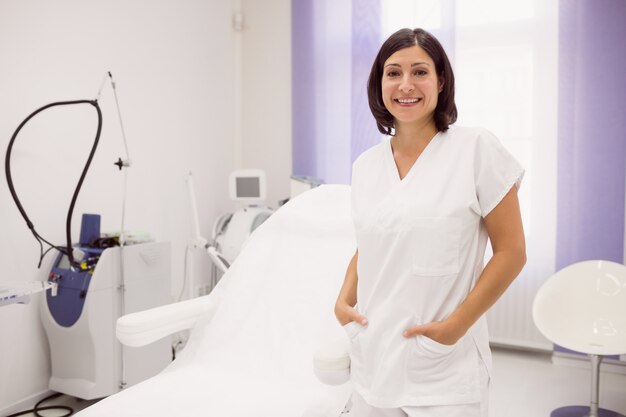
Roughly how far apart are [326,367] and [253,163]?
10.00 feet

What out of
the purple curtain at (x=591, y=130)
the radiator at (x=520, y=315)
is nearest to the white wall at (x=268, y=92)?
the radiator at (x=520, y=315)

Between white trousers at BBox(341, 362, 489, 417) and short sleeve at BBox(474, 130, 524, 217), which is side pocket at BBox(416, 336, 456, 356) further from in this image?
short sleeve at BBox(474, 130, 524, 217)

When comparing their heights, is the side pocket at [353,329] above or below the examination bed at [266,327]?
above

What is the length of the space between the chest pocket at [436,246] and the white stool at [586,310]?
1.59 metres

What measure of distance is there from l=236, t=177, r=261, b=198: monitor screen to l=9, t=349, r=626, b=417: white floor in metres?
1.51

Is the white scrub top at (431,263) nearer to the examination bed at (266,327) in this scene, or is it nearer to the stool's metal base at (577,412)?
the examination bed at (266,327)

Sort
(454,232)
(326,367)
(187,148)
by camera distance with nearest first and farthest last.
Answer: (454,232)
(326,367)
(187,148)

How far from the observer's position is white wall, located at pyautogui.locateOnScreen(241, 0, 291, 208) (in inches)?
152

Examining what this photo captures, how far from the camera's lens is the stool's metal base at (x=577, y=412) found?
2.34 meters

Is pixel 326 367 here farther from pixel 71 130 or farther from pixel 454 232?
pixel 71 130

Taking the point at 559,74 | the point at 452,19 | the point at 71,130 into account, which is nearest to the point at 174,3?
the point at 71,130

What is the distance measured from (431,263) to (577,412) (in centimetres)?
194

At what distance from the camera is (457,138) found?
1004 mm

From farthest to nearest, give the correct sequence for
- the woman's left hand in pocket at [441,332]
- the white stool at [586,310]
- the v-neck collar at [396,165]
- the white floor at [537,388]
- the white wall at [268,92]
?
the white wall at [268,92]
the white floor at [537,388]
the white stool at [586,310]
the v-neck collar at [396,165]
the woman's left hand in pocket at [441,332]
